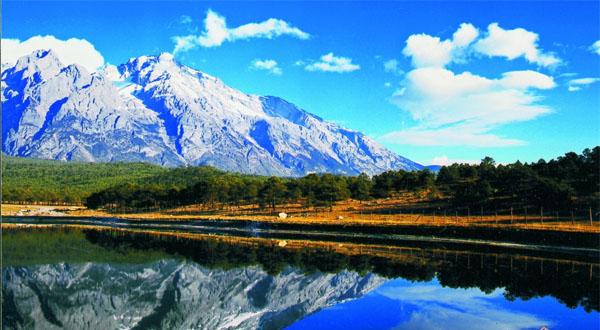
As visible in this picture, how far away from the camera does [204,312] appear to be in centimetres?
2975

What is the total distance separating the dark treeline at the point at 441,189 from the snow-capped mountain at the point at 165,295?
6574cm

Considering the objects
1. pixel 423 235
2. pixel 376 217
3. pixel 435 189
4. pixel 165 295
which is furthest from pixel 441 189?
pixel 165 295

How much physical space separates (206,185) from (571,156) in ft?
335

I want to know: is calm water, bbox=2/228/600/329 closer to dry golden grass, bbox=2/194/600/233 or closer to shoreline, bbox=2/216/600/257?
shoreline, bbox=2/216/600/257

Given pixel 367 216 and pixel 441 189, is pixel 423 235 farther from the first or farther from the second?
pixel 441 189

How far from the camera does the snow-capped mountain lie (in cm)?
2738

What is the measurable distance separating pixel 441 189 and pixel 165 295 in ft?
371

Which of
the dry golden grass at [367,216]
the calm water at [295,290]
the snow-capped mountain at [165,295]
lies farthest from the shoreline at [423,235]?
the snow-capped mountain at [165,295]

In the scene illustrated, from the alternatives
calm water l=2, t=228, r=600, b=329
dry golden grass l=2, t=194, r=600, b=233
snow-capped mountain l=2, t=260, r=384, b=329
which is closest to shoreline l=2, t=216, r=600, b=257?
dry golden grass l=2, t=194, r=600, b=233

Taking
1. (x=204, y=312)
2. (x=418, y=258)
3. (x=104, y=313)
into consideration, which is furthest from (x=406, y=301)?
(x=418, y=258)

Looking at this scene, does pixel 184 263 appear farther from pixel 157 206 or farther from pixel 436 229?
pixel 157 206

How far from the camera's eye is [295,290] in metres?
36.9

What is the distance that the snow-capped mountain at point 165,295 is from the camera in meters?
27.4

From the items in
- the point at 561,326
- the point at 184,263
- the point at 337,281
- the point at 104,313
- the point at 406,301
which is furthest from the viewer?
the point at 184,263
